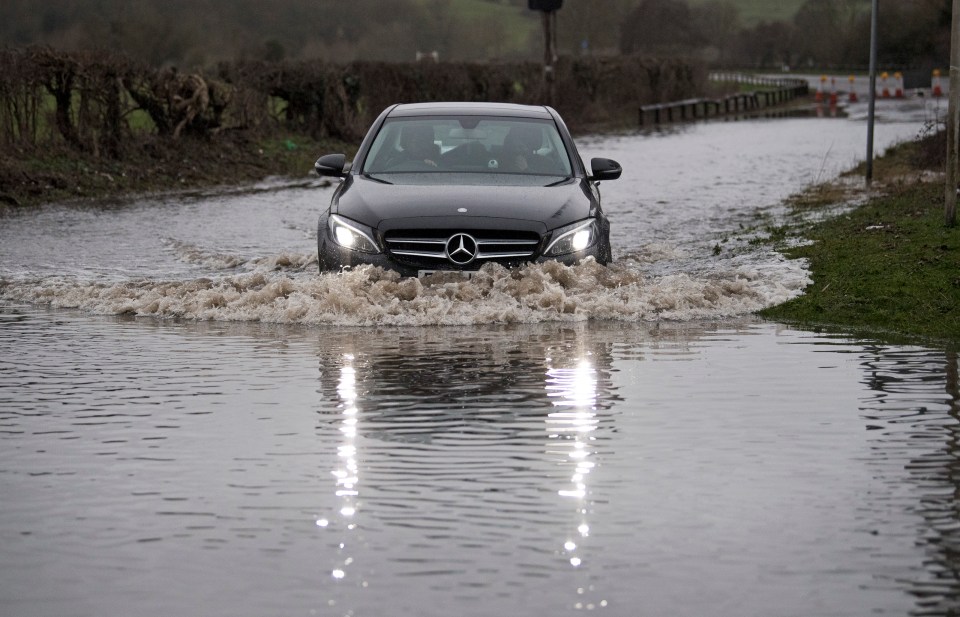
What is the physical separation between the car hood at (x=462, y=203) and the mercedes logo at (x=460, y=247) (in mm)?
129

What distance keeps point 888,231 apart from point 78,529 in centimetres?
1172

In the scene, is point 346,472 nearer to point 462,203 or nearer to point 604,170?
point 462,203

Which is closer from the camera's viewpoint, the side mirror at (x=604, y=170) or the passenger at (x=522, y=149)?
the side mirror at (x=604, y=170)

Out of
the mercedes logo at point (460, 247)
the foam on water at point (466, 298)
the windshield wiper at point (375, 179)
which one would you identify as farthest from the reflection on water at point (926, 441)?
the windshield wiper at point (375, 179)

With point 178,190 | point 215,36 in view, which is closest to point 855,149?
point 178,190

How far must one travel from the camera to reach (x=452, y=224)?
12.3 meters

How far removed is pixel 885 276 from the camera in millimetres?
13641

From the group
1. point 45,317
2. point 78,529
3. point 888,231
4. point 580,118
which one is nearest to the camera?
point 78,529

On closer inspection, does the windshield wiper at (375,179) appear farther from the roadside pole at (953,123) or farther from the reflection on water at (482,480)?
the roadside pole at (953,123)

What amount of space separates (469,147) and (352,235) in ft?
6.18

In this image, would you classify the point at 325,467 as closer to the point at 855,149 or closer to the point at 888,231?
the point at 888,231

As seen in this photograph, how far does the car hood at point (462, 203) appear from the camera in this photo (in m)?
12.4

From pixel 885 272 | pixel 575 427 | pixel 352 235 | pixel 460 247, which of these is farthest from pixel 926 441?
pixel 885 272

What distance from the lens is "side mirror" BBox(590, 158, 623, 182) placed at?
13.8 m
